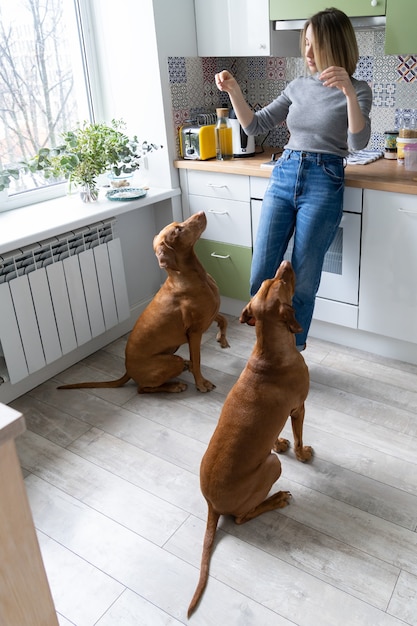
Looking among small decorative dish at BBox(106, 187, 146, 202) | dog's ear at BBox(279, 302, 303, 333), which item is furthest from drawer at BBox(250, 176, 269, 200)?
dog's ear at BBox(279, 302, 303, 333)

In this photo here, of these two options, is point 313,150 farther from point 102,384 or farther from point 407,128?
point 102,384

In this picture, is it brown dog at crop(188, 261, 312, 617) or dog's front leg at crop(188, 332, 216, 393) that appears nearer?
brown dog at crop(188, 261, 312, 617)

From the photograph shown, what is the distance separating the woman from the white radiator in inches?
30.9

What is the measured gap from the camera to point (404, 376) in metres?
2.71

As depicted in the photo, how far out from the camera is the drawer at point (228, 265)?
3.12 meters

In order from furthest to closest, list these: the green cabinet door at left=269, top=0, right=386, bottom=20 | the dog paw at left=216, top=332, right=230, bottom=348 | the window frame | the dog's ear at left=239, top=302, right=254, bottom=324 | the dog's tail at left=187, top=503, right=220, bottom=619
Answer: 1. the dog paw at left=216, top=332, right=230, bottom=348
2. the window frame
3. the green cabinet door at left=269, top=0, right=386, bottom=20
4. the dog's ear at left=239, top=302, right=254, bottom=324
5. the dog's tail at left=187, top=503, right=220, bottom=619

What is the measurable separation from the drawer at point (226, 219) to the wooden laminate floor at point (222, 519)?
746 millimetres

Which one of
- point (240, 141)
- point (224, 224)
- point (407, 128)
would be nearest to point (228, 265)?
point (224, 224)

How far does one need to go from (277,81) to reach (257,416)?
2.20m

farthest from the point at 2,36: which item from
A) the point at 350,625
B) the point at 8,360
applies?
the point at 350,625

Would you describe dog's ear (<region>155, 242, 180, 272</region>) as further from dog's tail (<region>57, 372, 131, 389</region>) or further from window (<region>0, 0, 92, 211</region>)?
window (<region>0, 0, 92, 211</region>)

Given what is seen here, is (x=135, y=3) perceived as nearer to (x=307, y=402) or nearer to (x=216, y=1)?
(x=216, y=1)

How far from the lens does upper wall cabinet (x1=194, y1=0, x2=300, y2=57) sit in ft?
9.14

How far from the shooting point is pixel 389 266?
2607mm
